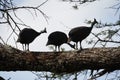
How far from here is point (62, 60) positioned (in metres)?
4.40

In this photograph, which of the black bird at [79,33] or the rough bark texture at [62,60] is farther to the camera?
the black bird at [79,33]

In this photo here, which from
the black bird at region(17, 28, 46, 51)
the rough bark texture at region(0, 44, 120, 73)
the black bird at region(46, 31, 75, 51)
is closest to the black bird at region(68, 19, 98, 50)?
the black bird at region(46, 31, 75, 51)

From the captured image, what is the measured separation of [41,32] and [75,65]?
291cm

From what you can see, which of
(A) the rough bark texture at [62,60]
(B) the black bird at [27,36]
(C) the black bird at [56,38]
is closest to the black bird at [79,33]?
(C) the black bird at [56,38]

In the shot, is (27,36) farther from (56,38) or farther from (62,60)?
(62,60)

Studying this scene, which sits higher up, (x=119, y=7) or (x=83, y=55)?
(x=119, y=7)

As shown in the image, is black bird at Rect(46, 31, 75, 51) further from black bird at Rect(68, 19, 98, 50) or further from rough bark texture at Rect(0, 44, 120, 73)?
rough bark texture at Rect(0, 44, 120, 73)

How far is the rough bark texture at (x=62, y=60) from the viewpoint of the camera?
A: 4.27 m

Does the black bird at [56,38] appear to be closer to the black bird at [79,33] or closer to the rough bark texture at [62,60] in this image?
the black bird at [79,33]

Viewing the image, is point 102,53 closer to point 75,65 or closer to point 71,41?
point 75,65

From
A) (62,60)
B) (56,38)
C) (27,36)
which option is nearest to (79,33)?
(56,38)

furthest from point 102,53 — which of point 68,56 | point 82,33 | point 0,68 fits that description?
point 82,33

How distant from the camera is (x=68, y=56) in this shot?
14.6 feet

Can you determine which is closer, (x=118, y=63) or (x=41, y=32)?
(x=118, y=63)
